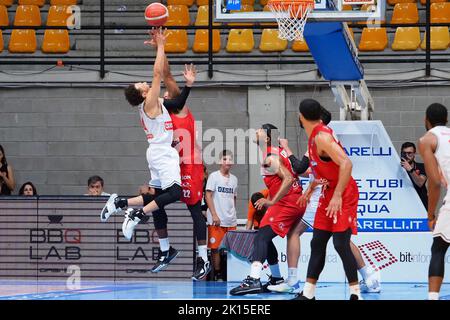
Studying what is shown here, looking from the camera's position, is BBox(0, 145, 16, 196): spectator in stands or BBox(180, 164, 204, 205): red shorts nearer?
BBox(180, 164, 204, 205): red shorts

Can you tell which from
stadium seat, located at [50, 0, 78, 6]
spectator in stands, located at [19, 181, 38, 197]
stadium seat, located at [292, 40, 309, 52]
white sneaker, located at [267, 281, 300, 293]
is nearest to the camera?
white sneaker, located at [267, 281, 300, 293]

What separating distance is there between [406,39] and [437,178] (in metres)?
8.50

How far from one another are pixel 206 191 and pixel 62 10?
5556 mm

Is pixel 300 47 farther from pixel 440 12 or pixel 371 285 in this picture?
pixel 371 285

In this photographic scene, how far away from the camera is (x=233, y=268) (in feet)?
52.9

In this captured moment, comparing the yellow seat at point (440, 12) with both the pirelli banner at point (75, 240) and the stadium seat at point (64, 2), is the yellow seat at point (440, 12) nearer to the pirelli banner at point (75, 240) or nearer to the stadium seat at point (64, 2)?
the pirelli banner at point (75, 240)

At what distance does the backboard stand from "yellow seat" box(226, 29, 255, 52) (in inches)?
202

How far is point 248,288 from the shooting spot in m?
13.7

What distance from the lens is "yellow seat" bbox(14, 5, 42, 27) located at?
20.5m

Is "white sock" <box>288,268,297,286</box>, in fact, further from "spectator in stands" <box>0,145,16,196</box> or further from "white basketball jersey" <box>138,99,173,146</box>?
"spectator in stands" <box>0,145,16,196</box>

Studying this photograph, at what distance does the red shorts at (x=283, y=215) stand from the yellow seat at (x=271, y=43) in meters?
5.97

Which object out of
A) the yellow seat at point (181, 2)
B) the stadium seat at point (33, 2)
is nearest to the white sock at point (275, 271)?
the yellow seat at point (181, 2)

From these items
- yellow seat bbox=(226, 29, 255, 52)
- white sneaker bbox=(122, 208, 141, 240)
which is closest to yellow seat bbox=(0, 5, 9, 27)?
yellow seat bbox=(226, 29, 255, 52)
